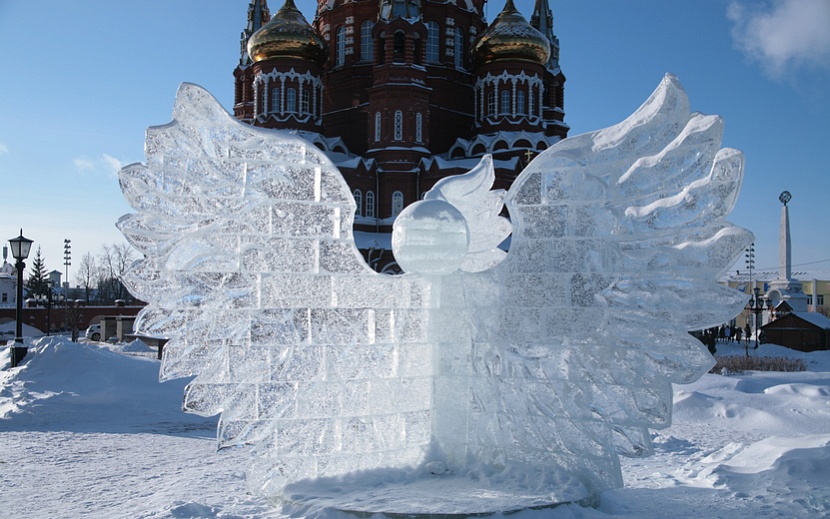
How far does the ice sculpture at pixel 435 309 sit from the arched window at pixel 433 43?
27.7 m

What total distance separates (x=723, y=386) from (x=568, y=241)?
9474 mm

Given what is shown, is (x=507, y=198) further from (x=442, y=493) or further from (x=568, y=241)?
(x=442, y=493)

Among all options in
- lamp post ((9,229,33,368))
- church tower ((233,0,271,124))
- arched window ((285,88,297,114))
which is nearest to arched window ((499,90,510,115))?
arched window ((285,88,297,114))

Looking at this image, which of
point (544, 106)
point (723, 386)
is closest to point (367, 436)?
point (723, 386)

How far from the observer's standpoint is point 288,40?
30219 mm

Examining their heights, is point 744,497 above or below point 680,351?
below

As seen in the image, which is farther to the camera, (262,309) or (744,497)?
(744,497)

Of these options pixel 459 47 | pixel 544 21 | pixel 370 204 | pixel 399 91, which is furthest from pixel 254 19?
pixel 544 21

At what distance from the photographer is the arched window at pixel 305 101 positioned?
101ft

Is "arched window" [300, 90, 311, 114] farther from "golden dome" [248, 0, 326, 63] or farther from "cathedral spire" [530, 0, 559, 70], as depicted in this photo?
"cathedral spire" [530, 0, 559, 70]

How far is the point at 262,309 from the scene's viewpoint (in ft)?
17.7

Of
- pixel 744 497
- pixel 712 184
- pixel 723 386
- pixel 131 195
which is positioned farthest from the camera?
pixel 723 386

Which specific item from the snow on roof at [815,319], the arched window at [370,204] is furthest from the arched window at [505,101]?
the snow on roof at [815,319]

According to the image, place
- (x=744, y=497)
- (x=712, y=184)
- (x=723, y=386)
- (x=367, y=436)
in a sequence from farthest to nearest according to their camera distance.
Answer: (x=723, y=386)
(x=744, y=497)
(x=367, y=436)
(x=712, y=184)
